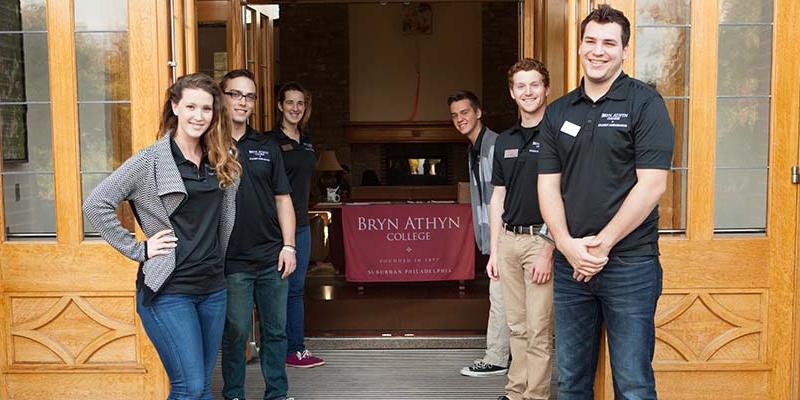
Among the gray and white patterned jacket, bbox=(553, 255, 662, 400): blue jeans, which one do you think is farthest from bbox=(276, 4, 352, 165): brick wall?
bbox=(553, 255, 662, 400): blue jeans

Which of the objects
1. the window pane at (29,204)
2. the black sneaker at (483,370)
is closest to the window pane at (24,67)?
the window pane at (29,204)

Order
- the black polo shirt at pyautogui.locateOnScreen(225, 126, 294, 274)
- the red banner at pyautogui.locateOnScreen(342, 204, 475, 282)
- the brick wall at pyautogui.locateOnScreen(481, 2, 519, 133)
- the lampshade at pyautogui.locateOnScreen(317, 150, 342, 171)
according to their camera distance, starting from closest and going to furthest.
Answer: the black polo shirt at pyautogui.locateOnScreen(225, 126, 294, 274), the red banner at pyautogui.locateOnScreen(342, 204, 475, 282), the lampshade at pyautogui.locateOnScreen(317, 150, 342, 171), the brick wall at pyautogui.locateOnScreen(481, 2, 519, 133)

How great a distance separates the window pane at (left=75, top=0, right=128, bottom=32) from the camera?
3.42 meters

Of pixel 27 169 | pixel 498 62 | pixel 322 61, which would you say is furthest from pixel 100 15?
pixel 498 62

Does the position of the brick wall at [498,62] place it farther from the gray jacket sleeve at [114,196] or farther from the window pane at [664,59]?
the gray jacket sleeve at [114,196]

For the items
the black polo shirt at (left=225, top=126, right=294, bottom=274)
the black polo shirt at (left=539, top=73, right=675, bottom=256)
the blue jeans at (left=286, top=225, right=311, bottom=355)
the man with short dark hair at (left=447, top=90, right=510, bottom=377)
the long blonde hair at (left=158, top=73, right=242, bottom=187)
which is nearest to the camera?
the black polo shirt at (left=539, top=73, right=675, bottom=256)

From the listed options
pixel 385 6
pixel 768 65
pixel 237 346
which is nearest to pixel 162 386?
pixel 237 346

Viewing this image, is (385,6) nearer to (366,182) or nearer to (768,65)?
(366,182)

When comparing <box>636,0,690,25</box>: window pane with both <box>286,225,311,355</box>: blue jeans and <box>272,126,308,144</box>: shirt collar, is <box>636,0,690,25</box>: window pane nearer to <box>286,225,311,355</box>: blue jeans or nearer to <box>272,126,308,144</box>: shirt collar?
<box>272,126,308,144</box>: shirt collar

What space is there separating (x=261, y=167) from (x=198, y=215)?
0.78 metres

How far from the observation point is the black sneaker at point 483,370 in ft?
13.9

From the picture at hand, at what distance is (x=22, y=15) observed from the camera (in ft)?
11.4

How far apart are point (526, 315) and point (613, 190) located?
40.3 inches

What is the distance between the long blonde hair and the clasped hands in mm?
1206
